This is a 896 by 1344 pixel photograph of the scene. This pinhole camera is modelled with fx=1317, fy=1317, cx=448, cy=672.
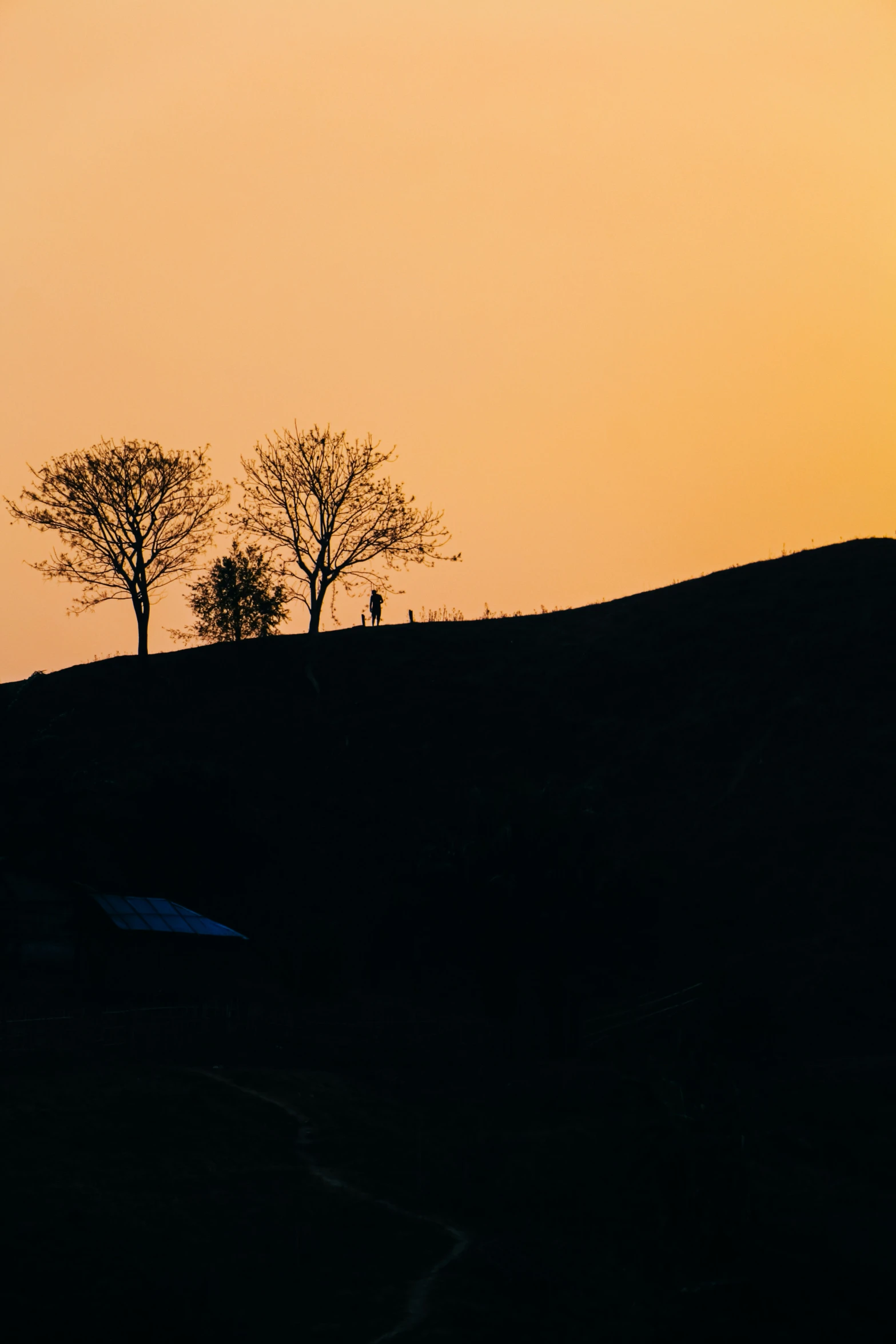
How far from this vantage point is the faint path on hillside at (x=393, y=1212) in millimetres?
20047

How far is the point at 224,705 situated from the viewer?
72.2 metres

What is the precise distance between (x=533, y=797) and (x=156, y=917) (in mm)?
13263

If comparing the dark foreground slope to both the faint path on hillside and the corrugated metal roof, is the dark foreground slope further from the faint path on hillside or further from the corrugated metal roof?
the corrugated metal roof

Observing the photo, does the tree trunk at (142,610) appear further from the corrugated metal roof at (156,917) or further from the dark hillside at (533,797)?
the corrugated metal roof at (156,917)

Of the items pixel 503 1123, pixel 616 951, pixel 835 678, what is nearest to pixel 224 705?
pixel 835 678

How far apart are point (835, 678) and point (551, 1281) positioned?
46.4m

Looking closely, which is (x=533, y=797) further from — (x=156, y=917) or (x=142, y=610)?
(x=142, y=610)

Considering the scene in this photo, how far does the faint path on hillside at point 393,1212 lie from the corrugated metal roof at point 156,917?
10242 mm

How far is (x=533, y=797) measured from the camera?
42.5 meters

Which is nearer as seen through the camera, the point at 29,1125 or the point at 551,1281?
the point at 551,1281

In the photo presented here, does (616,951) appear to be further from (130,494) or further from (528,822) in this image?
(130,494)

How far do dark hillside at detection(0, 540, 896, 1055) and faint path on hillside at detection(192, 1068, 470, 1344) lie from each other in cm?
1006

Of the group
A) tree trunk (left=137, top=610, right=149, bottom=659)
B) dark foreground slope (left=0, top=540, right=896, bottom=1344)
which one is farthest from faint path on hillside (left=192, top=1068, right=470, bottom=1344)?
tree trunk (left=137, top=610, right=149, bottom=659)

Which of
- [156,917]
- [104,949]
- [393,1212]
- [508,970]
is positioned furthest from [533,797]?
[393,1212]
